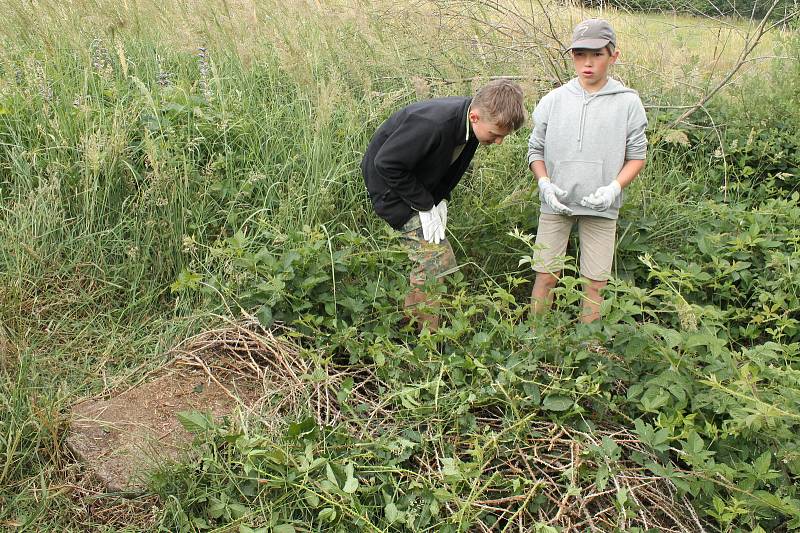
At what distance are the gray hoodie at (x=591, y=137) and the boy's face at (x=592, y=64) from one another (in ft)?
0.16

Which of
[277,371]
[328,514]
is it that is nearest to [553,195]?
[277,371]

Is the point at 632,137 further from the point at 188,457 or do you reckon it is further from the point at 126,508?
the point at 126,508

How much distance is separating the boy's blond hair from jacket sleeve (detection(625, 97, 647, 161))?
54 cm

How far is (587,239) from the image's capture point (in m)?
3.35

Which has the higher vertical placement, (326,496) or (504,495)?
(326,496)

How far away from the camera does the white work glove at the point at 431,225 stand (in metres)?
3.19

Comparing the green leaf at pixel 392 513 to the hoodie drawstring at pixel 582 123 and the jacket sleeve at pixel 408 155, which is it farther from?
the hoodie drawstring at pixel 582 123

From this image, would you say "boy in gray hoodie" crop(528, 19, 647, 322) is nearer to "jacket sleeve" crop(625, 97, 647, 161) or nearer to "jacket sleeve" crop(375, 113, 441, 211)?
"jacket sleeve" crop(625, 97, 647, 161)

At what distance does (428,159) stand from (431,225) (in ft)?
0.95

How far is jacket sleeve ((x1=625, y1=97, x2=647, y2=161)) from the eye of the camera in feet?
10.4

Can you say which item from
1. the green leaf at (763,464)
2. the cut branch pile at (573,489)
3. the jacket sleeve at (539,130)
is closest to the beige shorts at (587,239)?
the jacket sleeve at (539,130)

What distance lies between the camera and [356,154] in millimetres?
3898

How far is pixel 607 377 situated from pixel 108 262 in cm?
232

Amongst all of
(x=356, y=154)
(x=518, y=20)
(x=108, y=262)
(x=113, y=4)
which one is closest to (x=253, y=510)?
(x=108, y=262)
